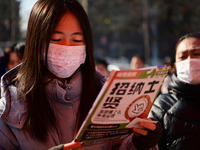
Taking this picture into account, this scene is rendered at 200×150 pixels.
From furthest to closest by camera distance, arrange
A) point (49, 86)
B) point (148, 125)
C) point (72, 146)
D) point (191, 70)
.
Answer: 1. point (191, 70)
2. point (49, 86)
3. point (148, 125)
4. point (72, 146)

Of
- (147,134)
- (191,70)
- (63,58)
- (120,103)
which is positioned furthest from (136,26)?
(120,103)

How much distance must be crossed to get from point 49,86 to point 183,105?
3.67ft

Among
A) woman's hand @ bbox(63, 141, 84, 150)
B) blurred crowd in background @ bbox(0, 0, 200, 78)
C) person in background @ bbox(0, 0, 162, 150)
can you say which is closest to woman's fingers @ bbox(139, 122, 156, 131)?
person in background @ bbox(0, 0, 162, 150)

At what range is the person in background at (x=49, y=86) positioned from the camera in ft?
5.60

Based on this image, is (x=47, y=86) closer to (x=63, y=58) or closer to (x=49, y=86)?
(x=49, y=86)

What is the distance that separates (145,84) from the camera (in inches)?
62.2

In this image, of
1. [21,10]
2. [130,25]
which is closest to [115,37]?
[130,25]

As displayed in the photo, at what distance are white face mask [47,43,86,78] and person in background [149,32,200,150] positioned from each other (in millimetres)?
910

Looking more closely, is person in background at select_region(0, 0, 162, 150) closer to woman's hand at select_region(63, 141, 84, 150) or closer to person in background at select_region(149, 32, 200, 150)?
woman's hand at select_region(63, 141, 84, 150)

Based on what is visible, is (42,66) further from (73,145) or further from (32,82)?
(73,145)

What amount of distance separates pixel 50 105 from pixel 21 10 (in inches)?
455

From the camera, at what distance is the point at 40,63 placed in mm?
1850

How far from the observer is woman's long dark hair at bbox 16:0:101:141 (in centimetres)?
174

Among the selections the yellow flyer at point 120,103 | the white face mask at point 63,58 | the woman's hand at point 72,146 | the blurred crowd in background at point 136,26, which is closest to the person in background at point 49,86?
the white face mask at point 63,58
